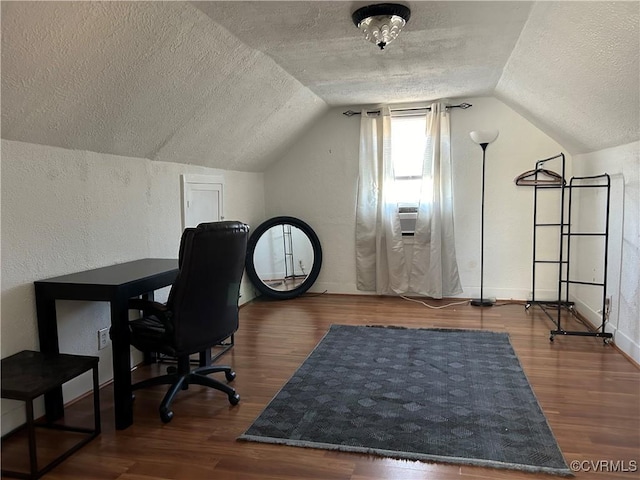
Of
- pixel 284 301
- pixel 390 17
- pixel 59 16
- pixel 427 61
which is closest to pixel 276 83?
pixel 427 61

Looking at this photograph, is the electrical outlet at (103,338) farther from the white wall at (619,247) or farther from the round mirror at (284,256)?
the white wall at (619,247)

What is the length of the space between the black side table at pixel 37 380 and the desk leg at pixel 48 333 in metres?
0.07

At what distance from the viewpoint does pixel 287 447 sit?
2211 mm

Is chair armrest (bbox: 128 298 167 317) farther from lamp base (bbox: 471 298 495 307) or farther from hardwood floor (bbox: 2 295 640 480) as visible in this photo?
lamp base (bbox: 471 298 495 307)

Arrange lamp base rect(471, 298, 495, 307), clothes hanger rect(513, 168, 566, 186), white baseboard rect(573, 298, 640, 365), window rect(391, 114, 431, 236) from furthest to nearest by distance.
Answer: window rect(391, 114, 431, 236) < lamp base rect(471, 298, 495, 307) < clothes hanger rect(513, 168, 566, 186) < white baseboard rect(573, 298, 640, 365)

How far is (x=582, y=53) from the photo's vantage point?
254cm

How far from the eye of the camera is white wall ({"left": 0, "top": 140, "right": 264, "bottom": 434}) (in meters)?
2.35

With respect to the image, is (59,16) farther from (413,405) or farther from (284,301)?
(284,301)

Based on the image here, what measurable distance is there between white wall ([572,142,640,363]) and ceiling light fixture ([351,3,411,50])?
190 centimetres

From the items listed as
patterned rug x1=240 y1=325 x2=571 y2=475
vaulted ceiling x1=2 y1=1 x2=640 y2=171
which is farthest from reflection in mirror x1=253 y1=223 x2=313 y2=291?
patterned rug x1=240 y1=325 x2=571 y2=475

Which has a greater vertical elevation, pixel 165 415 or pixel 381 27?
pixel 381 27

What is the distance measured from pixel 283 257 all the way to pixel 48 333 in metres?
3.07

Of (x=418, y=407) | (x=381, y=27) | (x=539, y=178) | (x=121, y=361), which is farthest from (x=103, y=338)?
(x=539, y=178)

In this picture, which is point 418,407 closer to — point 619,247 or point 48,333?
point 48,333
